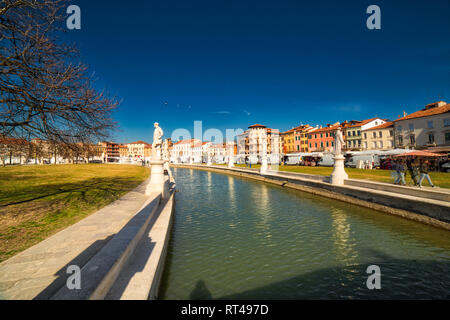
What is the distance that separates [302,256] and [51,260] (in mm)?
5771

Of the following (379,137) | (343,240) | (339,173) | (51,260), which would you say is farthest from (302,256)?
(379,137)

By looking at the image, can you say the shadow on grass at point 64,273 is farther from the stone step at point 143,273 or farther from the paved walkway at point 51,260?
the stone step at point 143,273

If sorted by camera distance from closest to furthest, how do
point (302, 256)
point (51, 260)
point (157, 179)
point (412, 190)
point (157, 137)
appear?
point (51, 260) → point (302, 256) → point (412, 190) → point (157, 179) → point (157, 137)

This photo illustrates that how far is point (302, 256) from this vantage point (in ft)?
18.3

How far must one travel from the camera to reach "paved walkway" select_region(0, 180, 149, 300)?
3105 mm

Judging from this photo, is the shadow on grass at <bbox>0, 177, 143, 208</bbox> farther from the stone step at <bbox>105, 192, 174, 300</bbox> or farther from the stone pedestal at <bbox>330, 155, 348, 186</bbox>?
the stone pedestal at <bbox>330, 155, 348, 186</bbox>

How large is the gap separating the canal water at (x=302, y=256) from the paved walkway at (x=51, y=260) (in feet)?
5.84

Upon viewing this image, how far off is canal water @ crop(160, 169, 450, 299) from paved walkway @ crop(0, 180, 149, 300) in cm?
178

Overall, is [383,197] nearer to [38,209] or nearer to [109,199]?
[109,199]

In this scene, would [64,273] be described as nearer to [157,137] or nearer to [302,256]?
[302,256]

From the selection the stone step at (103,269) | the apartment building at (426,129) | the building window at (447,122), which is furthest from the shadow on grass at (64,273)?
the building window at (447,122)

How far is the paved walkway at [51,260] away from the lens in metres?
3.11

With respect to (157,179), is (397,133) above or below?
above

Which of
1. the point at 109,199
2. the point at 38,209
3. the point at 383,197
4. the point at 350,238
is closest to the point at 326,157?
the point at 383,197
